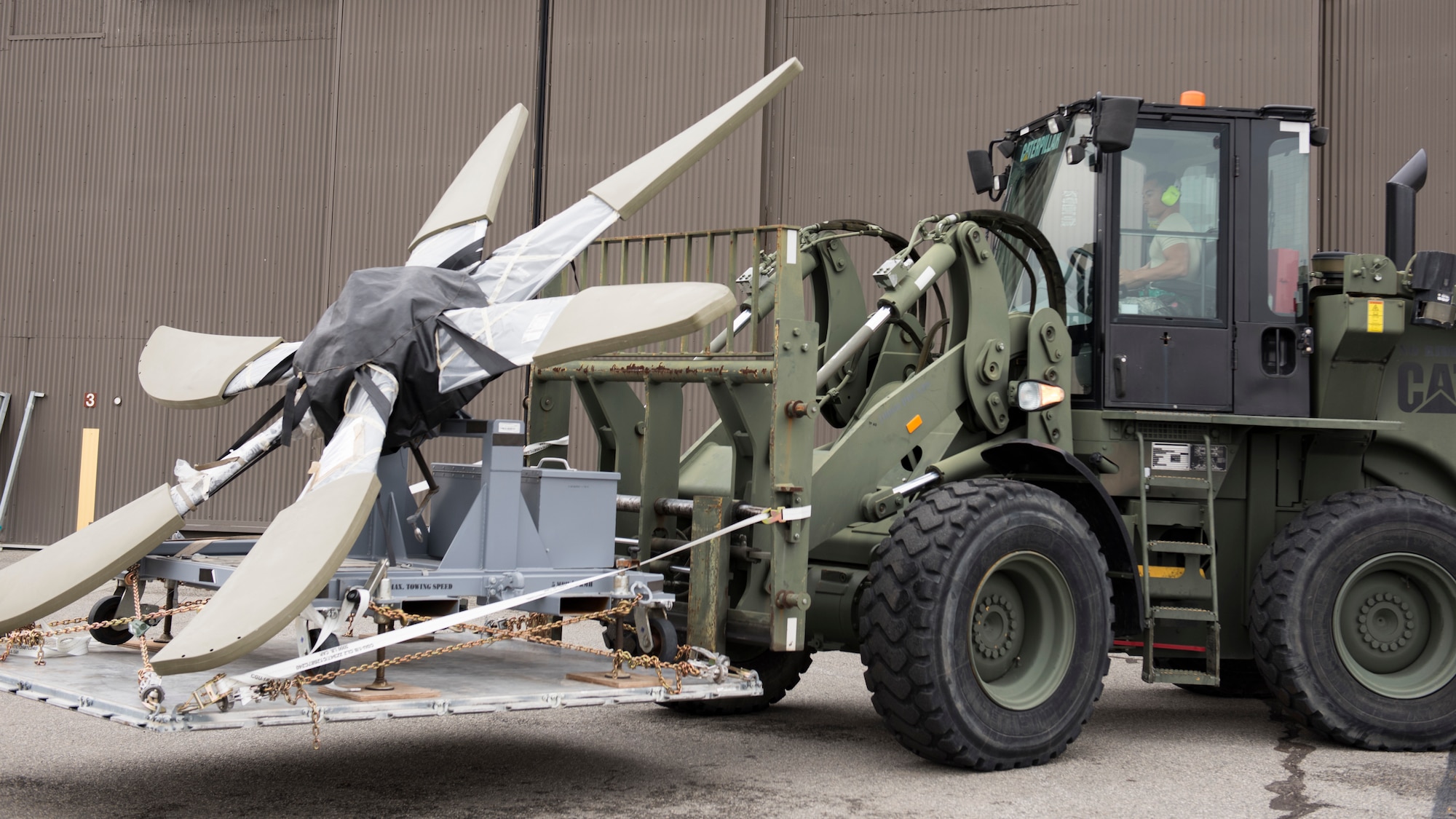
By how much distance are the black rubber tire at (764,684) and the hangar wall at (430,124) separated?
6956mm

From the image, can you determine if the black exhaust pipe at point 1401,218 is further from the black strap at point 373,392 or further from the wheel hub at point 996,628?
the black strap at point 373,392

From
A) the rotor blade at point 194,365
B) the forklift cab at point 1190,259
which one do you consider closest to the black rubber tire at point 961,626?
the forklift cab at point 1190,259

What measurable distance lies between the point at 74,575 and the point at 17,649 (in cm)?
44

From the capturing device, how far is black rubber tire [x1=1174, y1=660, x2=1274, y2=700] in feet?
29.2

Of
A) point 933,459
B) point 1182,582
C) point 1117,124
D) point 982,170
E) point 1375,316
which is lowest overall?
point 1182,582

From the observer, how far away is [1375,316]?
7.64 meters

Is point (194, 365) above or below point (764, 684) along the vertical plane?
→ above

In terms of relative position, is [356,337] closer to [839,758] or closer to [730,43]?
[839,758]

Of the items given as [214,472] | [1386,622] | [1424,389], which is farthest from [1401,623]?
[214,472]

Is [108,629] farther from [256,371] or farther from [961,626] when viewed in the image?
[961,626]

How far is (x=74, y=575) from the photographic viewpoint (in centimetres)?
577

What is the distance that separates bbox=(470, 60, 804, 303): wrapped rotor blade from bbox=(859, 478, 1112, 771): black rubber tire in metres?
1.95

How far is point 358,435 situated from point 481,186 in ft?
6.26

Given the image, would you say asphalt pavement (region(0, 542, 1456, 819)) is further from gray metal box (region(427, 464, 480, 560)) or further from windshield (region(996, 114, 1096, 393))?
windshield (region(996, 114, 1096, 393))
